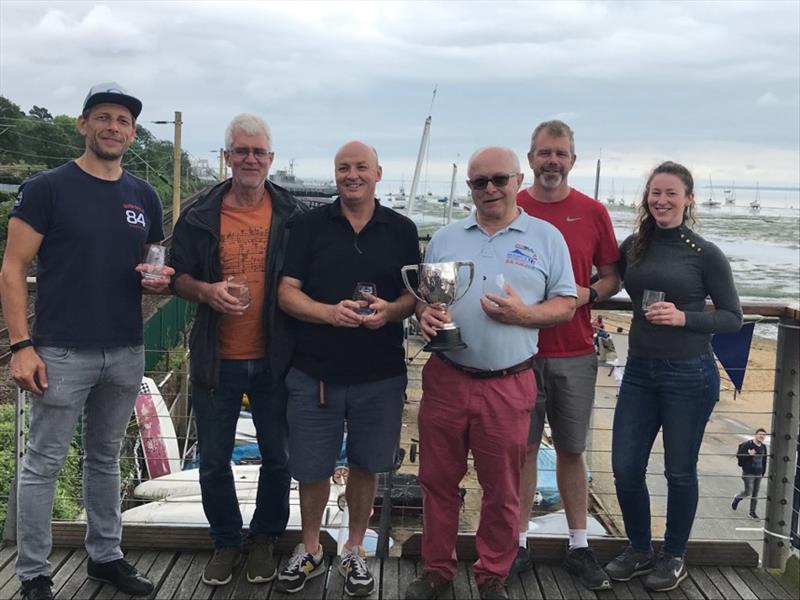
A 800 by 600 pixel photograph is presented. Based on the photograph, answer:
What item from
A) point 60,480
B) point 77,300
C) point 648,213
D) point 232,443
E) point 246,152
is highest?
point 246,152

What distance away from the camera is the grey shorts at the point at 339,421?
8.98 feet

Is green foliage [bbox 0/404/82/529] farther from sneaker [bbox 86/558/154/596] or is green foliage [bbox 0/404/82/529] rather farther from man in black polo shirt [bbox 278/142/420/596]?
man in black polo shirt [bbox 278/142/420/596]

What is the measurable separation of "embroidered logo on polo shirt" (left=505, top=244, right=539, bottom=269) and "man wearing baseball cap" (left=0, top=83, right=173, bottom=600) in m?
1.31

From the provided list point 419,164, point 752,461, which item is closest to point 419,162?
point 419,164

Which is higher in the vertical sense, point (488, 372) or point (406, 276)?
point (406, 276)

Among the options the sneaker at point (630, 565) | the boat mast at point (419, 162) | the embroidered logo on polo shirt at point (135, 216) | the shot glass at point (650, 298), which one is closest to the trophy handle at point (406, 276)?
the shot glass at point (650, 298)

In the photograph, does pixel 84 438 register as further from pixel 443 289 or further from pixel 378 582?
pixel 443 289

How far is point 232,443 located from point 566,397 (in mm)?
1419

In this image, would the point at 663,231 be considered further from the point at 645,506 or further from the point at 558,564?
the point at 558,564

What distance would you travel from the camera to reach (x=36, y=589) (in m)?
2.61

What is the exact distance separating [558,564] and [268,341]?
1.63 meters

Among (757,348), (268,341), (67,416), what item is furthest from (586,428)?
(757,348)

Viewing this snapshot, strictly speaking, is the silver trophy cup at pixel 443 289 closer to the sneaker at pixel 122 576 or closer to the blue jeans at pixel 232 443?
the blue jeans at pixel 232 443

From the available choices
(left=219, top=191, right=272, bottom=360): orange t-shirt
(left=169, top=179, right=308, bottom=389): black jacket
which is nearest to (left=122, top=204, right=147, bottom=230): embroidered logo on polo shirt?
(left=169, top=179, right=308, bottom=389): black jacket
